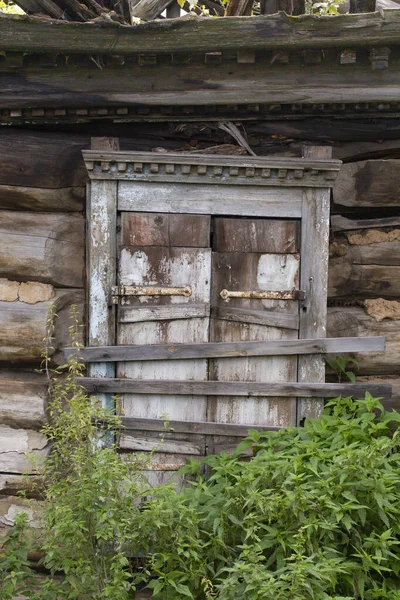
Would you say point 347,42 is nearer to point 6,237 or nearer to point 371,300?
point 371,300

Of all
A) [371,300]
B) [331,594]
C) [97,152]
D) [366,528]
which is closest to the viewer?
[331,594]

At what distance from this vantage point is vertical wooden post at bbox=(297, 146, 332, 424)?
470 cm

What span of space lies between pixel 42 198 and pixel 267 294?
155cm

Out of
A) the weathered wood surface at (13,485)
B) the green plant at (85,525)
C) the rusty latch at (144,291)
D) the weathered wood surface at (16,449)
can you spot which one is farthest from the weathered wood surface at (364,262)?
the weathered wood surface at (13,485)

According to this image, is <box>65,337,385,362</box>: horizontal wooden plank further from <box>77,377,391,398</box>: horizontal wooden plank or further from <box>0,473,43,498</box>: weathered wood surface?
<box>0,473,43,498</box>: weathered wood surface

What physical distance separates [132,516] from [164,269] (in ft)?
5.08

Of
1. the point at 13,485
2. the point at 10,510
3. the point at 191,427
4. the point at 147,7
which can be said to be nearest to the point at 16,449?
the point at 13,485

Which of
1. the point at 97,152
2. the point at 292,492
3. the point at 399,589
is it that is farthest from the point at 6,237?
the point at 399,589

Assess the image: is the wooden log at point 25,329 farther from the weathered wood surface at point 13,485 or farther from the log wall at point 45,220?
the weathered wood surface at point 13,485

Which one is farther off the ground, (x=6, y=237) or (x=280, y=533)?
(x=6, y=237)

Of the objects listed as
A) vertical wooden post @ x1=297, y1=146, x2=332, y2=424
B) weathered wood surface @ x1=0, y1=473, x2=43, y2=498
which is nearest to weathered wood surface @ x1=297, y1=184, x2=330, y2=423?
vertical wooden post @ x1=297, y1=146, x2=332, y2=424

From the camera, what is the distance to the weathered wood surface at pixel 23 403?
4656mm

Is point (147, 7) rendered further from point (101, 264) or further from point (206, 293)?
point (206, 293)

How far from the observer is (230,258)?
15.3ft
